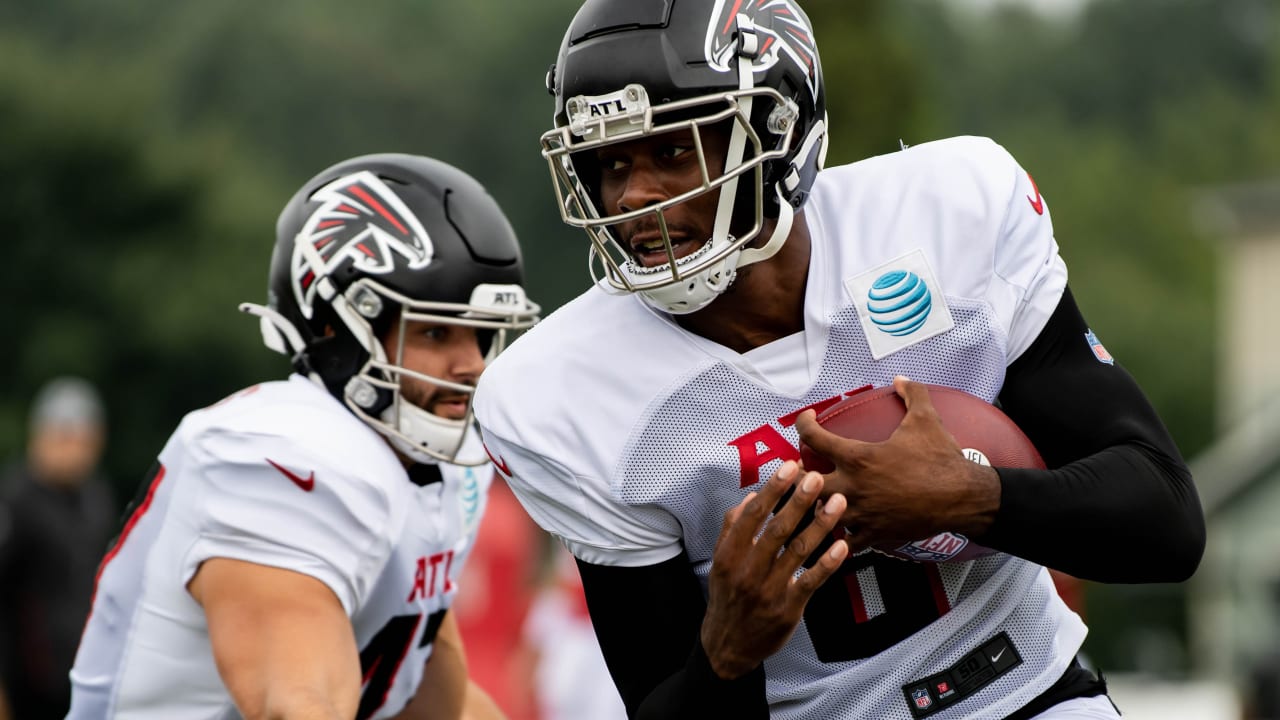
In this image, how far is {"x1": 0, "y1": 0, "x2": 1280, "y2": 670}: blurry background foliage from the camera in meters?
26.4

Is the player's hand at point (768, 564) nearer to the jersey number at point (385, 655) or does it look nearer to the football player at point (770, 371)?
the football player at point (770, 371)

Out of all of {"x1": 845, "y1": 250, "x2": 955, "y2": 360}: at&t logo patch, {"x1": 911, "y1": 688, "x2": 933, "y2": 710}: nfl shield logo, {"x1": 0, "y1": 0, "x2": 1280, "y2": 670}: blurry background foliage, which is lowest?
{"x1": 0, "y1": 0, "x2": 1280, "y2": 670}: blurry background foliage

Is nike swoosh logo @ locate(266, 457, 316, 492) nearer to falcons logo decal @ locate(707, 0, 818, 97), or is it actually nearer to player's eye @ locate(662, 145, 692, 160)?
player's eye @ locate(662, 145, 692, 160)

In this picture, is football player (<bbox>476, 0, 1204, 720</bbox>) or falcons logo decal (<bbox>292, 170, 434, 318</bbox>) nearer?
football player (<bbox>476, 0, 1204, 720</bbox>)

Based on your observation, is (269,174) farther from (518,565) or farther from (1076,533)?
(1076,533)

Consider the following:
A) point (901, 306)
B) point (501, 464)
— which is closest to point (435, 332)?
point (501, 464)

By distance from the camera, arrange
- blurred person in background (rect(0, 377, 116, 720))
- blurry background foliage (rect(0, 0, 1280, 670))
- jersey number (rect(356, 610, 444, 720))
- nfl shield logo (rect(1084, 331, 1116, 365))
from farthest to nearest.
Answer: blurry background foliage (rect(0, 0, 1280, 670))
blurred person in background (rect(0, 377, 116, 720))
jersey number (rect(356, 610, 444, 720))
nfl shield logo (rect(1084, 331, 1116, 365))

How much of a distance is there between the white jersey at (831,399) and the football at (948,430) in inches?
4.5

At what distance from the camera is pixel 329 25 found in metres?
49.4

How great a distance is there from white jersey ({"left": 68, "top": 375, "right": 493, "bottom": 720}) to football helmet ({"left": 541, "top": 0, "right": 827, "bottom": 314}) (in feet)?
2.76

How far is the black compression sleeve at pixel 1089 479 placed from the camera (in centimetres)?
275

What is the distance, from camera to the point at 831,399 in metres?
2.96

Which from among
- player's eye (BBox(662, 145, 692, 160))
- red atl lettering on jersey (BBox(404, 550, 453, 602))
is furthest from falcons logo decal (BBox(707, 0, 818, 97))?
red atl lettering on jersey (BBox(404, 550, 453, 602))

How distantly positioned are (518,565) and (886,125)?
681 cm
